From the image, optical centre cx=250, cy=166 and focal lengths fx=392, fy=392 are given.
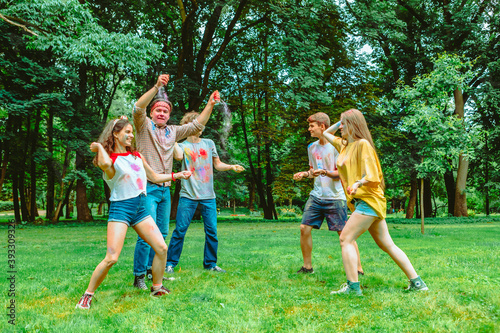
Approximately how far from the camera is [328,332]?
3.09m

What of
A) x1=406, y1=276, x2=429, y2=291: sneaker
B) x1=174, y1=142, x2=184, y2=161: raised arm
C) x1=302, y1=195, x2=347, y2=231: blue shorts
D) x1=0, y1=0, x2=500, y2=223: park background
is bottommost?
x1=406, y1=276, x2=429, y2=291: sneaker

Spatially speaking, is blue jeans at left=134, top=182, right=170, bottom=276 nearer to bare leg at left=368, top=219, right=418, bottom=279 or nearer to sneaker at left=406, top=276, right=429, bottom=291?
bare leg at left=368, top=219, right=418, bottom=279

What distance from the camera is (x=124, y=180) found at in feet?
13.0

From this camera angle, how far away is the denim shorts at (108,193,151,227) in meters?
3.85

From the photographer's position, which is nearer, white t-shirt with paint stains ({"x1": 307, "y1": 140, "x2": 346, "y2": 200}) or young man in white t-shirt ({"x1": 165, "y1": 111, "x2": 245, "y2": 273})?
white t-shirt with paint stains ({"x1": 307, "y1": 140, "x2": 346, "y2": 200})

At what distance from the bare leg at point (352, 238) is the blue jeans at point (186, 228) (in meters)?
2.12

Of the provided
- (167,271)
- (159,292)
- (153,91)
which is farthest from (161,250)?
(153,91)

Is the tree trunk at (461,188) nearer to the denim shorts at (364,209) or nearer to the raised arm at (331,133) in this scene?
the raised arm at (331,133)

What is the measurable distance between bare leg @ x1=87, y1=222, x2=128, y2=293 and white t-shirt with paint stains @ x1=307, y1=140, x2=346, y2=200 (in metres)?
2.73

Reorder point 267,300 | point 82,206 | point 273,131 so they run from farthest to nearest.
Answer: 1. point 82,206
2. point 273,131
3. point 267,300

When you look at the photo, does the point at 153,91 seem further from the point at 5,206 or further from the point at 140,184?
the point at 5,206

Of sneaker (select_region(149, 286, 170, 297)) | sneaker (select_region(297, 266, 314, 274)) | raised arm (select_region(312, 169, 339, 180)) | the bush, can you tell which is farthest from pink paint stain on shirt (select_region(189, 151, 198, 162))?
the bush

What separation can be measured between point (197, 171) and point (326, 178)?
6.01 ft

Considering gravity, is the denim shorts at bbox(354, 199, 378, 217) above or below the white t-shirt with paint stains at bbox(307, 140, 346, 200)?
below
